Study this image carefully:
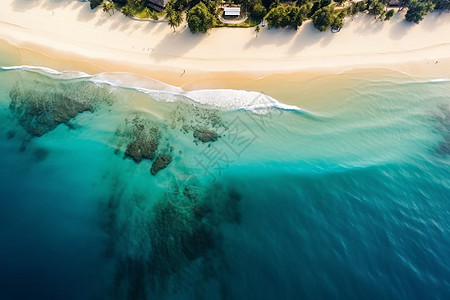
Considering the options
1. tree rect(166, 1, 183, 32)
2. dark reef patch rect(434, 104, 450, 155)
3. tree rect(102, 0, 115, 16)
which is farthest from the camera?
tree rect(102, 0, 115, 16)

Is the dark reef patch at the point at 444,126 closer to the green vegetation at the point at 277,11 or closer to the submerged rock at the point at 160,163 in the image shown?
the green vegetation at the point at 277,11

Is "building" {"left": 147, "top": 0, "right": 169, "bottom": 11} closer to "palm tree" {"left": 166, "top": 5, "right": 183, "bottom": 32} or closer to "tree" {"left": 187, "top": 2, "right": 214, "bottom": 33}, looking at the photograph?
"palm tree" {"left": 166, "top": 5, "right": 183, "bottom": 32}

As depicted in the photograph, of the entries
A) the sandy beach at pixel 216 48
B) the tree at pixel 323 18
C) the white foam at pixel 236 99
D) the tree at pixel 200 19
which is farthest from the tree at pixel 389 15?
the tree at pixel 200 19

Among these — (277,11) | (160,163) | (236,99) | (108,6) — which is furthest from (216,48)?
(160,163)

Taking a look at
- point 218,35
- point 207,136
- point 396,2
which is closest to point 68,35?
point 218,35

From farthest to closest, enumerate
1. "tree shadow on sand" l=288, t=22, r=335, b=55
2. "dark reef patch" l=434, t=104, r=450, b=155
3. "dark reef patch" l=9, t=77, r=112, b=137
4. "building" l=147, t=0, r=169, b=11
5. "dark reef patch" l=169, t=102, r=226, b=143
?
"building" l=147, t=0, r=169, b=11, "tree shadow on sand" l=288, t=22, r=335, b=55, "dark reef patch" l=9, t=77, r=112, b=137, "dark reef patch" l=169, t=102, r=226, b=143, "dark reef patch" l=434, t=104, r=450, b=155

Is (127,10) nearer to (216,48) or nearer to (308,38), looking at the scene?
(216,48)

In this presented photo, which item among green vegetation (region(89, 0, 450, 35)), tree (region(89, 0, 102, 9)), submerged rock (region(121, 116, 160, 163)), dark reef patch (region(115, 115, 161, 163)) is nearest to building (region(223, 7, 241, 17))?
green vegetation (region(89, 0, 450, 35))
